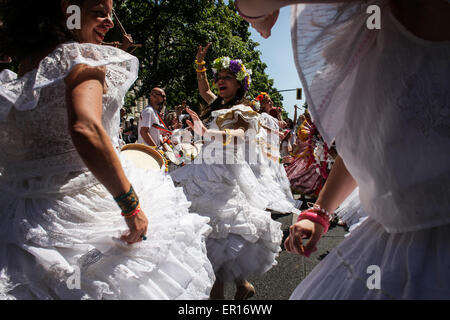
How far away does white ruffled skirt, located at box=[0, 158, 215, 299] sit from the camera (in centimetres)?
119

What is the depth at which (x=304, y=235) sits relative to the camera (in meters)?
1.35

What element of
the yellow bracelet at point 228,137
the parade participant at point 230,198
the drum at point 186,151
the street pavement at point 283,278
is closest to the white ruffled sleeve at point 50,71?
the parade participant at point 230,198

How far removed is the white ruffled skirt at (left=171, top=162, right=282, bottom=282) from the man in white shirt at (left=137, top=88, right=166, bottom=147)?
3.13m

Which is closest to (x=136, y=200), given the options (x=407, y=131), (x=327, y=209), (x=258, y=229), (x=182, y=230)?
(x=182, y=230)

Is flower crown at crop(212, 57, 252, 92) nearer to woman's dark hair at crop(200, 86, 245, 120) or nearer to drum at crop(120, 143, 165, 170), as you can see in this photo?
woman's dark hair at crop(200, 86, 245, 120)

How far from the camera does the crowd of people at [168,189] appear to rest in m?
0.98

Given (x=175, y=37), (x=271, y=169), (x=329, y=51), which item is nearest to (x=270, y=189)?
(x=271, y=169)

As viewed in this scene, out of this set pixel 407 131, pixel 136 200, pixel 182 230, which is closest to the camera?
pixel 407 131

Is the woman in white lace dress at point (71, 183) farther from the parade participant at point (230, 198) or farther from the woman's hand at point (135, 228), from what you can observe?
the parade participant at point (230, 198)

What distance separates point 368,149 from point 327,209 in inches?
14.9

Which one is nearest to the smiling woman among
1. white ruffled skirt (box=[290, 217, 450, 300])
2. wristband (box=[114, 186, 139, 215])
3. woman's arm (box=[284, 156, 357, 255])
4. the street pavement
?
wristband (box=[114, 186, 139, 215])

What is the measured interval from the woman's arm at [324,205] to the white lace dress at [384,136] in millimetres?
121
